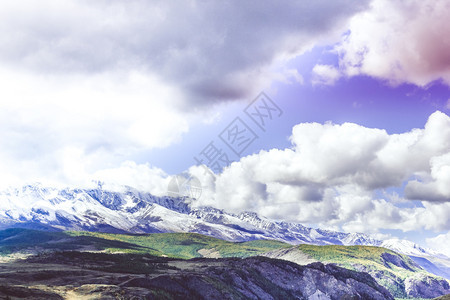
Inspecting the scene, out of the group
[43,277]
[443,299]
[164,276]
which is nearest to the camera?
[443,299]

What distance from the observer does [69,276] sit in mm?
186000

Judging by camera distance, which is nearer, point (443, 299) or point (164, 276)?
point (443, 299)

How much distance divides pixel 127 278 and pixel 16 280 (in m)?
50.1

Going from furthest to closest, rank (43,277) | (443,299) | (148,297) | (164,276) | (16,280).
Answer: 1. (164,276)
2. (43,277)
3. (16,280)
4. (148,297)
5. (443,299)

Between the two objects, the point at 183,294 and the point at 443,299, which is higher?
the point at 443,299

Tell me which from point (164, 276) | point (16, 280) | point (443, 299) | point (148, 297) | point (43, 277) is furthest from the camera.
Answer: point (164, 276)

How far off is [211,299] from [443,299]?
112m

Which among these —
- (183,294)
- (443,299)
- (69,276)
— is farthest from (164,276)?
(443,299)

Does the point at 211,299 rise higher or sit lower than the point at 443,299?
lower

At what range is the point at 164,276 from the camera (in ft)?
644

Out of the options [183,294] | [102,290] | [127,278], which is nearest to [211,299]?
[183,294]

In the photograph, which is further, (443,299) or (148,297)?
(148,297)

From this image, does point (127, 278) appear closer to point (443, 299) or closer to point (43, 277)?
point (43, 277)

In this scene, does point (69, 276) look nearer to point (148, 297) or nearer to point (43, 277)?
point (43, 277)
